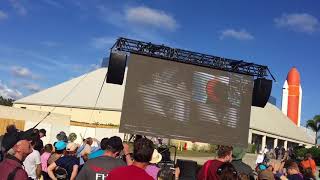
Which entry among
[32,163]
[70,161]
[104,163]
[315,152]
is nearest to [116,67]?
[32,163]

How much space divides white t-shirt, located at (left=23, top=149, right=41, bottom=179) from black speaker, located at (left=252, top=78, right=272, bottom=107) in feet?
37.5

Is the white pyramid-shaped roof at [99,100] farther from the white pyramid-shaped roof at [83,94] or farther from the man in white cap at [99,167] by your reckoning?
the man in white cap at [99,167]

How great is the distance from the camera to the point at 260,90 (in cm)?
1756

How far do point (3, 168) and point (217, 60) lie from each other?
45.0 feet

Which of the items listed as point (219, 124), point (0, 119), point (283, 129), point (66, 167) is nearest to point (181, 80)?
point (219, 124)

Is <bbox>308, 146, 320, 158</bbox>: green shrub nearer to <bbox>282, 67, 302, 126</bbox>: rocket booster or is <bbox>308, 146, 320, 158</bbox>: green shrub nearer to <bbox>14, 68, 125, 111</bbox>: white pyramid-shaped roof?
<bbox>14, 68, 125, 111</bbox>: white pyramid-shaped roof

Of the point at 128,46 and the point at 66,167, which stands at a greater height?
the point at 128,46

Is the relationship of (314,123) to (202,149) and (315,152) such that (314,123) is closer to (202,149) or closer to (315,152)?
(202,149)

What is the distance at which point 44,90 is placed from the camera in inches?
2726

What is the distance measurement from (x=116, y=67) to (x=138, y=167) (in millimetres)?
12138

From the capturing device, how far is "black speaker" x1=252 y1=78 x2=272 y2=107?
690 inches

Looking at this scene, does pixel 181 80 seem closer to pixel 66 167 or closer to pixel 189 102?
pixel 189 102

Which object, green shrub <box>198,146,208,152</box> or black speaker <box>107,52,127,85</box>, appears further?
green shrub <box>198,146,208,152</box>

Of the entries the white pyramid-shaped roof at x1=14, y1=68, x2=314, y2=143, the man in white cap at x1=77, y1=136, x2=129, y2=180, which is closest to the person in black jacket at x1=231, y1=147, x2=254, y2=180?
the man in white cap at x1=77, y1=136, x2=129, y2=180
